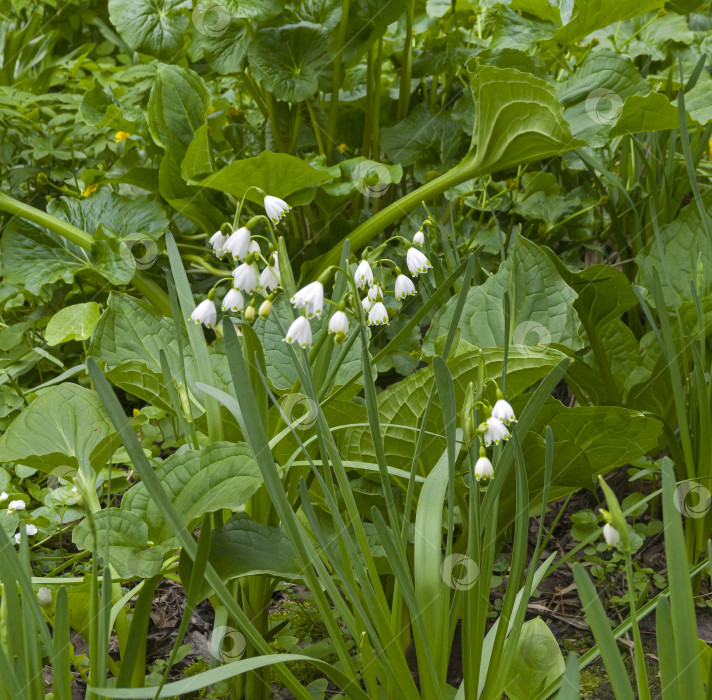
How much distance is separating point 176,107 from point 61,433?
2.98 ft

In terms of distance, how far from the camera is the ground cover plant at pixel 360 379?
2.83 feet

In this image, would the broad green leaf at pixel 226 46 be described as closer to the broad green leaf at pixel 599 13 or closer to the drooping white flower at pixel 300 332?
the broad green leaf at pixel 599 13

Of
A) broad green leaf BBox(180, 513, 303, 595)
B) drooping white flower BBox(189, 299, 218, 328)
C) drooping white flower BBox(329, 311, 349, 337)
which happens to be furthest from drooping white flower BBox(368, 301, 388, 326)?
broad green leaf BBox(180, 513, 303, 595)

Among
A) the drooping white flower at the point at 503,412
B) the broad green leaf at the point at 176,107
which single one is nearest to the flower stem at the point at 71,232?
the broad green leaf at the point at 176,107

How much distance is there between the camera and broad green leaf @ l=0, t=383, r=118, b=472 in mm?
1127

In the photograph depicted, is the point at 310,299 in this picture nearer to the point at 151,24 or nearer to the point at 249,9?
the point at 249,9

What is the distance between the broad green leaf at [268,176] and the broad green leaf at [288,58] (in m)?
0.27

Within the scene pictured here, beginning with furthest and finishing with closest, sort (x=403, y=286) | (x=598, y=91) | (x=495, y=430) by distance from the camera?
(x=598, y=91), (x=403, y=286), (x=495, y=430)

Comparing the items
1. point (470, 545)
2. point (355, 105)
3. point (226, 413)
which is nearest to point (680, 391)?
point (470, 545)

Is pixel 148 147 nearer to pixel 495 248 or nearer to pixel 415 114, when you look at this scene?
pixel 415 114

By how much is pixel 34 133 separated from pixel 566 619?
6.67 feet

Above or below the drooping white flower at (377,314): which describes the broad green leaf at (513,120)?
above

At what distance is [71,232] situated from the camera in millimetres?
1797

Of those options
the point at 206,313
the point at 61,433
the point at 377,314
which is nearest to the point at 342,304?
the point at 377,314
